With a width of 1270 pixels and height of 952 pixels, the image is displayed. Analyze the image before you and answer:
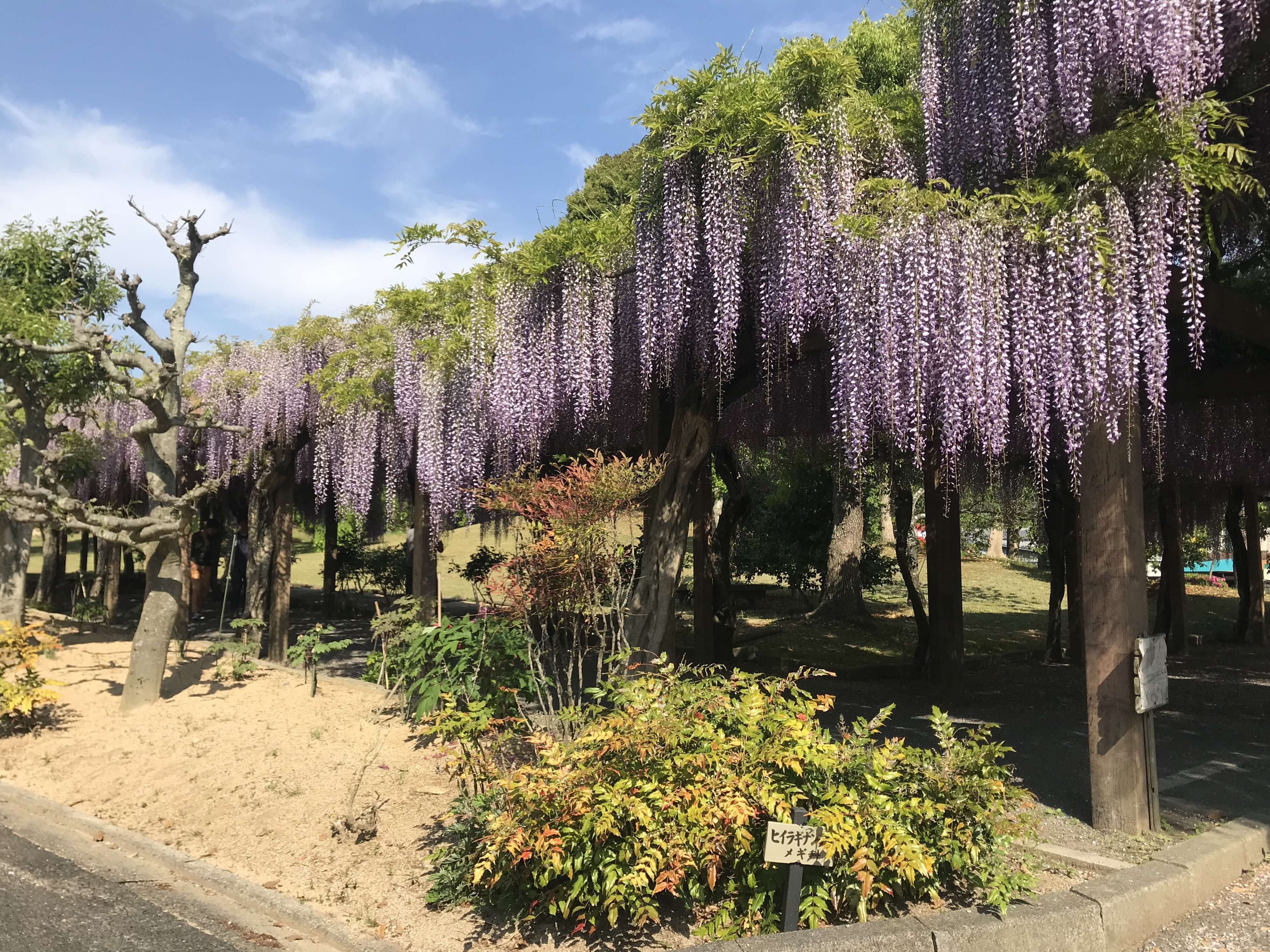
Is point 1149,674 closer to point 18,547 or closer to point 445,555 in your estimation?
point 18,547

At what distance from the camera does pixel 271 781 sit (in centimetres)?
608

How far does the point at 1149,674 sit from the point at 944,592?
5134 millimetres

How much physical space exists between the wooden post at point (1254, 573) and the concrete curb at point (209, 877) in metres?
16.1

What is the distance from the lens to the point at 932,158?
586 cm

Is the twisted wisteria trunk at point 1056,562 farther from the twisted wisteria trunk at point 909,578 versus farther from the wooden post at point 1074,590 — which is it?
the twisted wisteria trunk at point 909,578

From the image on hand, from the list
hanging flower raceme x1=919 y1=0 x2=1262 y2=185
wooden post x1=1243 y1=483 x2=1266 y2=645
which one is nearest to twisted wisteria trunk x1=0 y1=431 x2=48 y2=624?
hanging flower raceme x1=919 y1=0 x2=1262 y2=185

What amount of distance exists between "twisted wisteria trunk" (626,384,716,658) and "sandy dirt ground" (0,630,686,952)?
1.89m

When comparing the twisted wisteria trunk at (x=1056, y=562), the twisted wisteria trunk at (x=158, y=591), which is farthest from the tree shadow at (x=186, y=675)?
the twisted wisteria trunk at (x=1056, y=562)

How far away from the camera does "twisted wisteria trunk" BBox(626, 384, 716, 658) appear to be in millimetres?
6852

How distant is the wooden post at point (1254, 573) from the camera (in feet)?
49.4

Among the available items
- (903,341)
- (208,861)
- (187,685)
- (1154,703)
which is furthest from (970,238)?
(187,685)

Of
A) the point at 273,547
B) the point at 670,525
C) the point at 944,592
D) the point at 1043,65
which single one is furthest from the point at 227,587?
the point at 1043,65

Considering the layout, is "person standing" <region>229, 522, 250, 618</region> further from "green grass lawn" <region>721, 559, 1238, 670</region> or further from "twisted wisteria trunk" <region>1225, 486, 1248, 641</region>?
"twisted wisteria trunk" <region>1225, 486, 1248, 641</region>

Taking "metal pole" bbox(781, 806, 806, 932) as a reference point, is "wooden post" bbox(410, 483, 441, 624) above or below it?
above
